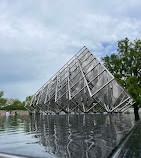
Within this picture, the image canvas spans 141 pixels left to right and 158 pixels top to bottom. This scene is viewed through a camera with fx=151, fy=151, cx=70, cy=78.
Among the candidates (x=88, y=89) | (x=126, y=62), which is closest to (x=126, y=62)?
(x=126, y=62)

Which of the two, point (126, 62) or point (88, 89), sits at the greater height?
point (126, 62)

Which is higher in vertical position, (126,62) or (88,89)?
(126,62)

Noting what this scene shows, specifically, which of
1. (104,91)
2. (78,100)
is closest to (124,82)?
(104,91)

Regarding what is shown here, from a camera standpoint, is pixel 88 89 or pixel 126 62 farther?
pixel 126 62

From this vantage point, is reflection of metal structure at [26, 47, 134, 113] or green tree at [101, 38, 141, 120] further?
green tree at [101, 38, 141, 120]

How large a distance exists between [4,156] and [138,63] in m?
19.1

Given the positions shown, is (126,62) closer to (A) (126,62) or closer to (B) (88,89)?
(A) (126,62)

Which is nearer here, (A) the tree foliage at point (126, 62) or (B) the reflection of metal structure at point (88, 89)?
(B) the reflection of metal structure at point (88, 89)

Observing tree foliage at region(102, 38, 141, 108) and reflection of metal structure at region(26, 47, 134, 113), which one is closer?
reflection of metal structure at region(26, 47, 134, 113)

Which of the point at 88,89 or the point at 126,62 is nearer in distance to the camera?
the point at 88,89

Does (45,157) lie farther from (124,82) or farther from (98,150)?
(124,82)

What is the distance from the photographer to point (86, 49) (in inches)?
922

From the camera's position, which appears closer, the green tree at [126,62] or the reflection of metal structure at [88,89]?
the reflection of metal structure at [88,89]

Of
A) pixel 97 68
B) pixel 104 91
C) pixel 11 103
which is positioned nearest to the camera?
pixel 104 91
